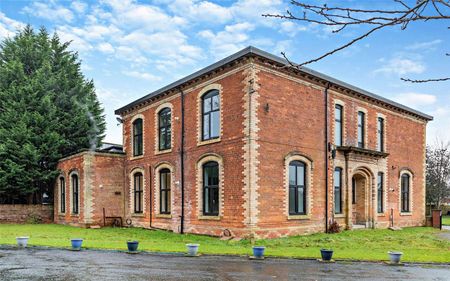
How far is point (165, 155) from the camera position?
21594mm

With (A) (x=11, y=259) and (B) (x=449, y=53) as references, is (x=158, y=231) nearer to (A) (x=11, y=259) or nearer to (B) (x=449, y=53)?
(A) (x=11, y=259)

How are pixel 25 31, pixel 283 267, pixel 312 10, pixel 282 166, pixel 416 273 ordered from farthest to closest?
1. pixel 25 31
2. pixel 282 166
3. pixel 283 267
4. pixel 416 273
5. pixel 312 10

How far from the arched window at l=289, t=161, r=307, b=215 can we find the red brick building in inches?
2.3

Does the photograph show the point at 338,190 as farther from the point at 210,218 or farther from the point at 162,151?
the point at 162,151

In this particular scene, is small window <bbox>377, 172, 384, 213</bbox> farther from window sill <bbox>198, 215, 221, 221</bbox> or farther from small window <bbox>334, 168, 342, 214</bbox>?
window sill <bbox>198, 215, 221, 221</bbox>

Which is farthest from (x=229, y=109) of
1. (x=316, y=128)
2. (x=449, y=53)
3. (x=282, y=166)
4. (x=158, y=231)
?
(x=449, y=53)

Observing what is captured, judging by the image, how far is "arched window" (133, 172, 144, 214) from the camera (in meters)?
23.8

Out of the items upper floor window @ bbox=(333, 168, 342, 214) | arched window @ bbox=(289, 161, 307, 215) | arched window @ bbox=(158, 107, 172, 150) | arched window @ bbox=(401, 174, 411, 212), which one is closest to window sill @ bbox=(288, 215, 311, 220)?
arched window @ bbox=(289, 161, 307, 215)

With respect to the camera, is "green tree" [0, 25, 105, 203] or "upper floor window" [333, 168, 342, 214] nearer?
"upper floor window" [333, 168, 342, 214]

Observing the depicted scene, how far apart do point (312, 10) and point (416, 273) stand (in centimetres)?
959

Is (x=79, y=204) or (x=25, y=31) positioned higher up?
(x=25, y=31)

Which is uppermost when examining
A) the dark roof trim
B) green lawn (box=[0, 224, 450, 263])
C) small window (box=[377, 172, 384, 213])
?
the dark roof trim

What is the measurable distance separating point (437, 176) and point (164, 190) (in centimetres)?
3778

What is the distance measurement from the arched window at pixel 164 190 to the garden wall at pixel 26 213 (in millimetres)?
11399
